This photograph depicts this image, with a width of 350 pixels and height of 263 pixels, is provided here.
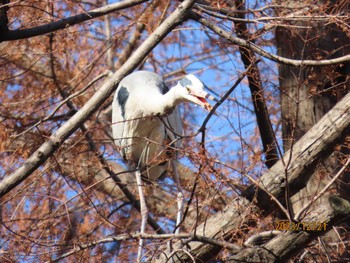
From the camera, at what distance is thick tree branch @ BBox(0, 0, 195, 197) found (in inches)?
142

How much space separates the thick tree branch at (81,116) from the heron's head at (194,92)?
0.58 metres

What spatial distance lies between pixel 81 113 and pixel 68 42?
3.36 feet

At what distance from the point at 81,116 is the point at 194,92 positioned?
0.92 metres

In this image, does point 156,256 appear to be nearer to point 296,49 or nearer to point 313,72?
point 313,72

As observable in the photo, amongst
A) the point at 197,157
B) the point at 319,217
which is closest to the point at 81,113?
the point at 197,157

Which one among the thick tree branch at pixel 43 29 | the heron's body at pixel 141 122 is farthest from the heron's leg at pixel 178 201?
the thick tree branch at pixel 43 29

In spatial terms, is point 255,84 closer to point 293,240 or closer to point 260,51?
point 260,51

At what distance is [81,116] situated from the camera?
373 centimetres

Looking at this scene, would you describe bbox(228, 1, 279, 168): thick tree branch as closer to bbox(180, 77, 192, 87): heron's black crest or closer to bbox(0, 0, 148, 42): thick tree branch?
bbox(180, 77, 192, 87): heron's black crest

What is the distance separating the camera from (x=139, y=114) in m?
5.16

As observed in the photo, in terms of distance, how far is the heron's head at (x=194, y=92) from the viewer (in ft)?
14.3
